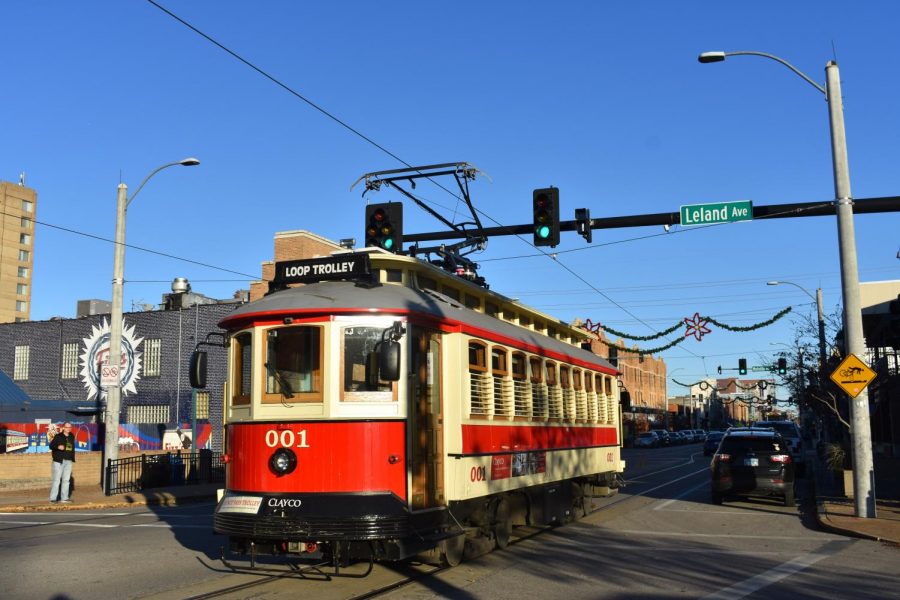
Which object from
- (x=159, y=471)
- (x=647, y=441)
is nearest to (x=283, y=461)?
(x=159, y=471)

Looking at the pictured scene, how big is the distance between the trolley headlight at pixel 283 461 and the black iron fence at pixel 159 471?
14.6 m

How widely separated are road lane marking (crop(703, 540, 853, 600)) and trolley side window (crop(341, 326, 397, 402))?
12.6ft

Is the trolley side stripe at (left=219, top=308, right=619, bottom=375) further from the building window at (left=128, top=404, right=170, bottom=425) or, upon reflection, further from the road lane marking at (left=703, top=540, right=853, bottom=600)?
the building window at (left=128, top=404, right=170, bottom=425)

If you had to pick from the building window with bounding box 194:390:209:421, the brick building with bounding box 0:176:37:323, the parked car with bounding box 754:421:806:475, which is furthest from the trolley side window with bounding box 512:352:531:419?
the brick building with bounding box 0:176:37:323

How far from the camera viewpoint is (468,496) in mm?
9852

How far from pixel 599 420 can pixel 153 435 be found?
26177 mm

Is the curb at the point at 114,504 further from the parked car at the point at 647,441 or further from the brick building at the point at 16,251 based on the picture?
the brick building at the point at 16,251

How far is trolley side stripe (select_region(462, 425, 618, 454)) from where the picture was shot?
10.2m

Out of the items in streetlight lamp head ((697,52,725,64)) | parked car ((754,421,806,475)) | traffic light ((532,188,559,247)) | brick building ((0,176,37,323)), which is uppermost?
brick building ((0,176,37,323))

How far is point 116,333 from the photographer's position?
22.1 metres

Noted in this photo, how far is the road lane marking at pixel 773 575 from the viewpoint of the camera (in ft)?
28.7

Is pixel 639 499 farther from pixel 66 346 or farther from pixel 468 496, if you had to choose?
pixel 66 346

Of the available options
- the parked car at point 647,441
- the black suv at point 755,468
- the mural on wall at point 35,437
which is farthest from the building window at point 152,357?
the parked car at point 647,441

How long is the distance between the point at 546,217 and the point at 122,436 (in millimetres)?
26676
